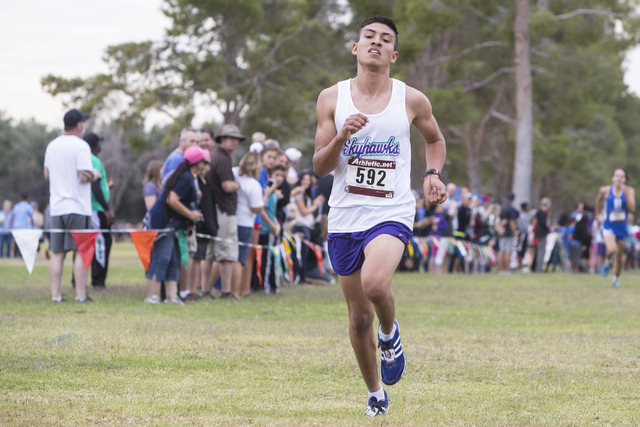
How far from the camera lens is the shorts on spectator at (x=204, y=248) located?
36.9 ft

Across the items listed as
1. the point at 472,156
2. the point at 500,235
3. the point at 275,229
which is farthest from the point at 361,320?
the point at 472,156

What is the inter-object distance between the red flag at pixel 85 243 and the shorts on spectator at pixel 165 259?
0.76 m

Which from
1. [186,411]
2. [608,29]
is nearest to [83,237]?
[186,411]

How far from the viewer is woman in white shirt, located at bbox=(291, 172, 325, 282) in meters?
14.7

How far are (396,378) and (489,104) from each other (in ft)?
134

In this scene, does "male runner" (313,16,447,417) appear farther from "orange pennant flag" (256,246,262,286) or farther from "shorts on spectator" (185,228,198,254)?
"orange pennant flag" (256,246,262,286)

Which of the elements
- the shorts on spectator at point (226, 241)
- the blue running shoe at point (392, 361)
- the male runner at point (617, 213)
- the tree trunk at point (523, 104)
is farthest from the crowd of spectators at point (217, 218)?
the tree trunk at point (523, 104)

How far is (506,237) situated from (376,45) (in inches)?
693

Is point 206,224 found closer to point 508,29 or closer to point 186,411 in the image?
point 186,411

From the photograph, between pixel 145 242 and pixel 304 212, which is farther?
pixel 304 212

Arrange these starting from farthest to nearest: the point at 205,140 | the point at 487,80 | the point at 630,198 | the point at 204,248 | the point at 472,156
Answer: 1. the point at 472,156
2. the point at 487,80
3. the point at 630,198
4. the point at 205,140
5. the point at 204,248

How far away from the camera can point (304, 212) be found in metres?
14.7

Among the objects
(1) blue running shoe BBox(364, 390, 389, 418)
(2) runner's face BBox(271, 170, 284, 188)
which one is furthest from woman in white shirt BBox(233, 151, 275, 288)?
(1) blue running shoe BBox(364, 390, 389, 418)

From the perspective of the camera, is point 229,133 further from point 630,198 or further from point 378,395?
point 630,198
